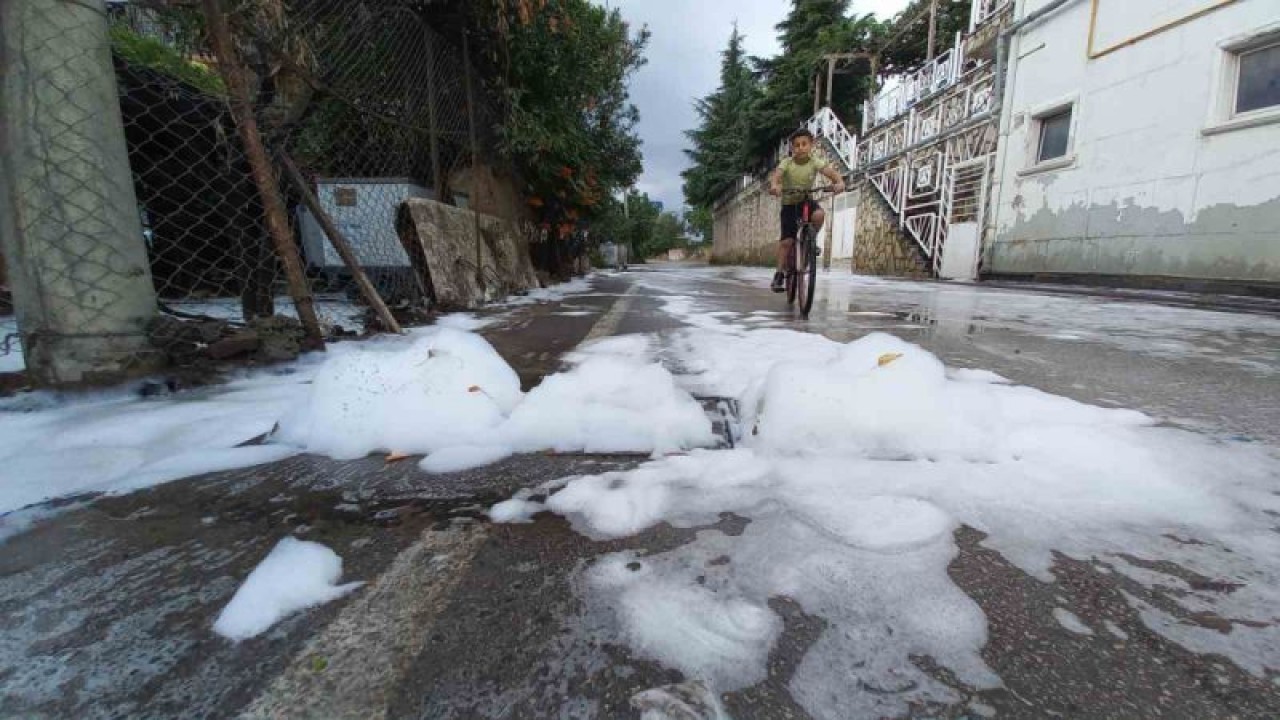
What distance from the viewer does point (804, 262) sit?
4590 millimetres

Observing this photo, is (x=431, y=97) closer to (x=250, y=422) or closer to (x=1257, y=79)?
(x=250, y=422)

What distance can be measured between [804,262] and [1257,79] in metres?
5.62

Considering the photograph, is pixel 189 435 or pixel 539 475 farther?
pixel 189 435

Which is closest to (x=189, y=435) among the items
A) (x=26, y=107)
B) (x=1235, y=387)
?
(x=26, y=107)

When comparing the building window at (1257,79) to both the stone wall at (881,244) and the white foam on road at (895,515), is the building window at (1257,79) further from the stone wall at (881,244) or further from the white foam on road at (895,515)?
the white foam on road at (895,515)

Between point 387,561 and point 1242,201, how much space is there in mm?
8454

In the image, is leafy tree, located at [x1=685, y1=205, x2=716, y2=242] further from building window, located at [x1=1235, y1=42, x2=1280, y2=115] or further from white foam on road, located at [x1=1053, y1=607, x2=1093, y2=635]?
white foam on road, located at [x1=1053, y1=607, x2=1093, y2=635]

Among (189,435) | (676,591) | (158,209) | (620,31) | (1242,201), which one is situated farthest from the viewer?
(620,31)

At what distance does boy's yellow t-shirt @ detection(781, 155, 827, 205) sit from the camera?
4844mm

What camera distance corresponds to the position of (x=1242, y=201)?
575 centimetres

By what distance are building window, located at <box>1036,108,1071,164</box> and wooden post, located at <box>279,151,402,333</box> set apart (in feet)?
29.8

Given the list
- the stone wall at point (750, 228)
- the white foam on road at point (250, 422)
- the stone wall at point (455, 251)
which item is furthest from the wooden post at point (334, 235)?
the stone wall at point (750, 228)

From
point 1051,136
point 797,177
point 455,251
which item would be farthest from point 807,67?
point 455,251

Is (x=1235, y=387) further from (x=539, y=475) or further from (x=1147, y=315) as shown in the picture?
(x=1147, y=315)
